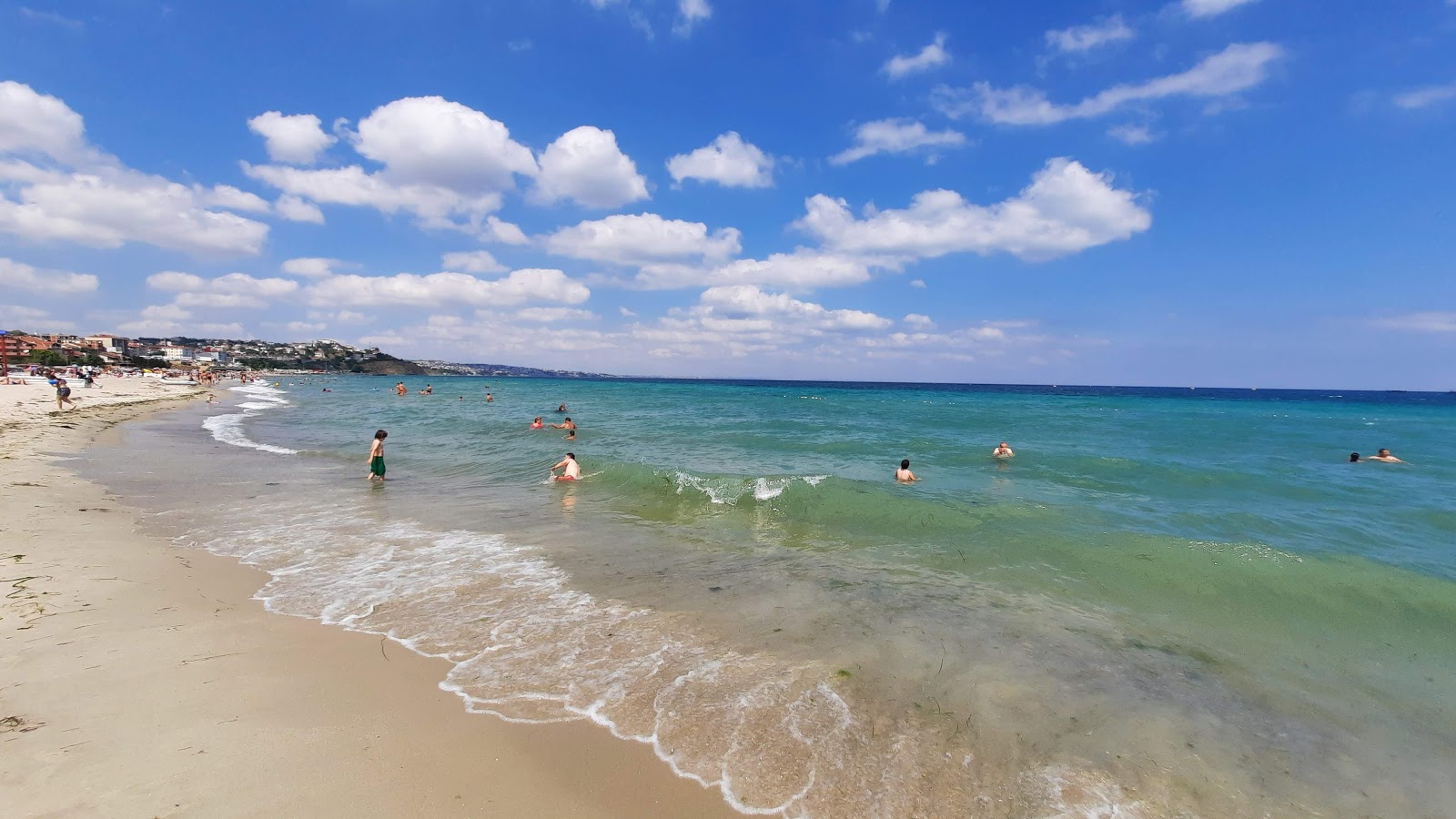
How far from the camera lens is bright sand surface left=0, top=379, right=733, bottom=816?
3.43m

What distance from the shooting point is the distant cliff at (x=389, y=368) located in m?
167

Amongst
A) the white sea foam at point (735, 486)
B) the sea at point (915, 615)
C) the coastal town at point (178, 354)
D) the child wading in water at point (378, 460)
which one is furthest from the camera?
the coastal town at point (178, 354)

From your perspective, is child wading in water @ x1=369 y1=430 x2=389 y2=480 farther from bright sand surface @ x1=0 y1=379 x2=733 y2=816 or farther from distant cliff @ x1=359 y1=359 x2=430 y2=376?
distant cliff @ x1=359 y1=359 x2=430 y2=376

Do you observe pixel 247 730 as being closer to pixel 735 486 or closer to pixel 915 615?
pixel 915 615

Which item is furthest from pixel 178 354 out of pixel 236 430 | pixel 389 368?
pixel 236 430

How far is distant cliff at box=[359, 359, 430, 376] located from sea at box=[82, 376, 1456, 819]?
17216 cm

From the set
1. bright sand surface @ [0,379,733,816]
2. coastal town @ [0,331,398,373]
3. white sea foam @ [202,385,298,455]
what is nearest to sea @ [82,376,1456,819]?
bright sand surface @ [0,379,733,816]

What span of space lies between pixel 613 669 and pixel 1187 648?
20.6 ft

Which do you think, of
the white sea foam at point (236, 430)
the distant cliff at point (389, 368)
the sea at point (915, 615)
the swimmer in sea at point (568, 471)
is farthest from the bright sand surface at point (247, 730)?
the distant cliff at point (389, 368)

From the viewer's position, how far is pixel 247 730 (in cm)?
405

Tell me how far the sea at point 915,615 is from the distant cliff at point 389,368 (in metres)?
172

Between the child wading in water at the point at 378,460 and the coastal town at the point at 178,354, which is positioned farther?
the coastal town at the point at 178,354

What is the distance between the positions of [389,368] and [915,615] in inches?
7757

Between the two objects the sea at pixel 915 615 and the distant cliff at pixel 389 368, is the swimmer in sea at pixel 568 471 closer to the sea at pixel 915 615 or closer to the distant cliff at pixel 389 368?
the sea at pixel 915 615
